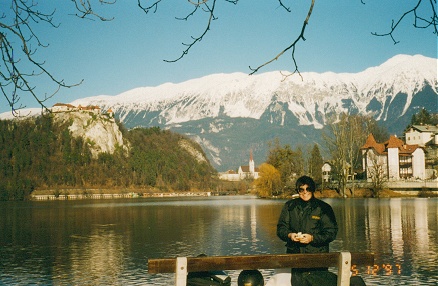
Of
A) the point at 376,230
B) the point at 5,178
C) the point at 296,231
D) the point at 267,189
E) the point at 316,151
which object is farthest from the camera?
the point at 5,178

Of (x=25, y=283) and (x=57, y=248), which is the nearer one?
(x=25, y=283)

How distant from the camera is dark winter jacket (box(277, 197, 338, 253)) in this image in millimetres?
7570

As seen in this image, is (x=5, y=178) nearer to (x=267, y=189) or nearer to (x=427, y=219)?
(x=267, y=189)

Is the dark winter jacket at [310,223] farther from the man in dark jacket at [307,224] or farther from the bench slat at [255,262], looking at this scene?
the bench slat at [255,262]

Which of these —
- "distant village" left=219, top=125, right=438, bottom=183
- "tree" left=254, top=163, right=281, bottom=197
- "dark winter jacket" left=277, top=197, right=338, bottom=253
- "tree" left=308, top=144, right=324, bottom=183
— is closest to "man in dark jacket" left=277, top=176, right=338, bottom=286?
"dark winter jacket" left=277, top=197, right=338, bottom=253

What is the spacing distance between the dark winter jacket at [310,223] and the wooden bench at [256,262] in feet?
2.40

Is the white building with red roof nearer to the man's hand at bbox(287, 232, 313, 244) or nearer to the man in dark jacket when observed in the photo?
the man in dark jacket

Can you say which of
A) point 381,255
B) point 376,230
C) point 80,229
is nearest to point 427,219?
point 376,230

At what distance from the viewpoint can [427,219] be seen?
3975cm

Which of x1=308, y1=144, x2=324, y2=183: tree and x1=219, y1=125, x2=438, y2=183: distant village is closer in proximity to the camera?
x1=308, y1=144, x2=324, y2=183: tree

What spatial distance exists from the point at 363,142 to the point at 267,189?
2529cm

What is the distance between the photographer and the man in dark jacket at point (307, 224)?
755 cm

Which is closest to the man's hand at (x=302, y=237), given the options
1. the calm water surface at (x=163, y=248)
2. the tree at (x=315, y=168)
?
the calm water surface at (x=163, y=248)

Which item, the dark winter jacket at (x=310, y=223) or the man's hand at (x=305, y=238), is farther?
the dark winter jacket at (x=310, y=223)
